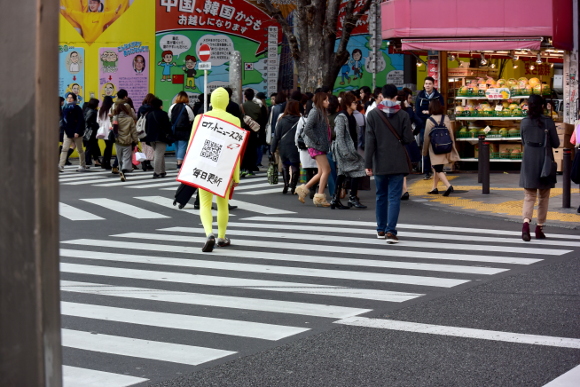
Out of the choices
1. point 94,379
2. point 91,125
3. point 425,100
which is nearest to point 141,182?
point 91,125

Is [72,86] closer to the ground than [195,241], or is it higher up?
higher up

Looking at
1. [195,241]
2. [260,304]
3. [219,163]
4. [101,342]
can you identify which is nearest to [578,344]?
[260,304]

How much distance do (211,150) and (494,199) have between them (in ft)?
21.6

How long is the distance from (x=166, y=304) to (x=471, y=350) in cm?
264

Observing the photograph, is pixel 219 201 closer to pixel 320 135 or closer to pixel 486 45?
pixel 320 135

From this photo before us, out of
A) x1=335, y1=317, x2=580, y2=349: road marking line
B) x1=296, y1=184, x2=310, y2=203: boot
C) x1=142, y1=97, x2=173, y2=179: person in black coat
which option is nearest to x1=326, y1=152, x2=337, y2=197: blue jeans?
x1=296, y1=184, x2=310, y2=203: boot

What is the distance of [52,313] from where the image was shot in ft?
6.41

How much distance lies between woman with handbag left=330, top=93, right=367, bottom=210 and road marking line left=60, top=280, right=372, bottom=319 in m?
6.51

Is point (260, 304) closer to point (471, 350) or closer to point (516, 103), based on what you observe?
point (471, 350)

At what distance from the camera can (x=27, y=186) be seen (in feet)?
6.12

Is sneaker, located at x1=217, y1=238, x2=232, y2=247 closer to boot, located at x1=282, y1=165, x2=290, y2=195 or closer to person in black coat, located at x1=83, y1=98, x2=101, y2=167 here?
boot, located at x1=282, y1=165, x2=290, y2=195

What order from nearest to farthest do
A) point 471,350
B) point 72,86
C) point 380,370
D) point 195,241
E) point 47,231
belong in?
point 47,231
point 380,370
point 471,350
point 195,241
point 72,86

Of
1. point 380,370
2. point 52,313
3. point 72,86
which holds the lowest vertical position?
point 380,370

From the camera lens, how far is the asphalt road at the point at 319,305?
16.8ft
